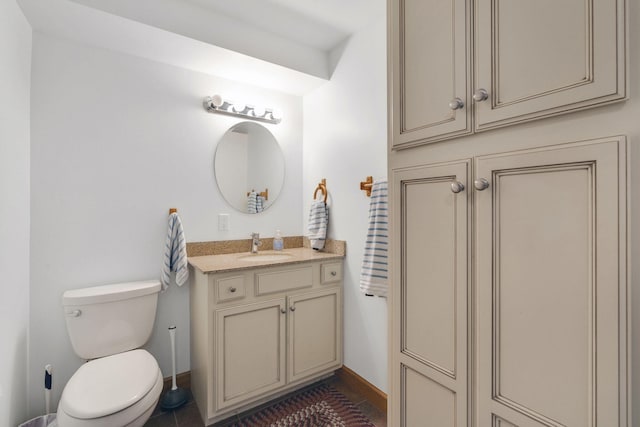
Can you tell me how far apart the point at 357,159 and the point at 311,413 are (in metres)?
1.60

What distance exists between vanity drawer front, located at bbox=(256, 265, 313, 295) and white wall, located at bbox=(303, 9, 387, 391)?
0.32 meters

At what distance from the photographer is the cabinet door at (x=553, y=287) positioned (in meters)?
0.58

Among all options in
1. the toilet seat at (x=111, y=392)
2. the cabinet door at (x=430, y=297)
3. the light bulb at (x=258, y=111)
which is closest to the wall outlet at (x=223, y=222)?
the light bulb at (x=258, y=111)

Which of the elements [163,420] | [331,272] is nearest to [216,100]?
[331,272]

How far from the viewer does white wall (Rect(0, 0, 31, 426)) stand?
132 cm

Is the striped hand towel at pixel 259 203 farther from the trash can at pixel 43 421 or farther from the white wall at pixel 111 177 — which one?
the trash can at pixel 43 421

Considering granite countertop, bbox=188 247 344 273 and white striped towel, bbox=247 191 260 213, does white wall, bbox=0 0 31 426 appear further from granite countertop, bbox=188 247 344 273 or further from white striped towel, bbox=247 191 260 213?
white striped towel, bbox=247 191 260 213

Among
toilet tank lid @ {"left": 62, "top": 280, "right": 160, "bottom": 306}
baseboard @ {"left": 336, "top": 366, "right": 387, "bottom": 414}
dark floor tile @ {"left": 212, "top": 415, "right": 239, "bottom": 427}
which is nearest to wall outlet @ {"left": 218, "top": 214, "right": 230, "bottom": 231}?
toilet tank lid @ {"left": 62, "top": 280, "right": 160, "bottom": 306}

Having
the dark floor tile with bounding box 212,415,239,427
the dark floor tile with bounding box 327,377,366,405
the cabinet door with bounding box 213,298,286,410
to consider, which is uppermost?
the cabinet door with bounding box 213,298,286,410

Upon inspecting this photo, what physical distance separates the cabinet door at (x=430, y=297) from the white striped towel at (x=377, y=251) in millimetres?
691

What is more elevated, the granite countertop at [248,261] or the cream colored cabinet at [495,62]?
the cream colored cabinet at [495,62]

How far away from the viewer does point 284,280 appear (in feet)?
6.42

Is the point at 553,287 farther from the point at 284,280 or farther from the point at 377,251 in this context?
the point at 284,280

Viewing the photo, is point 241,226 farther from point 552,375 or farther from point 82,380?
point 552,375
